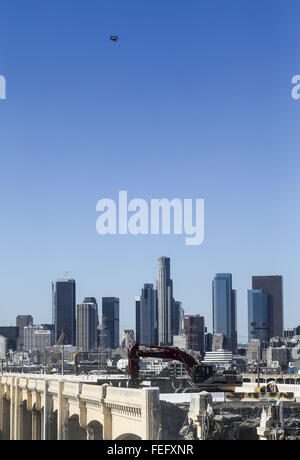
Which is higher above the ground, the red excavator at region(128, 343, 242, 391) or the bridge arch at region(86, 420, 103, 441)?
the red excavator at region(128, 343, 242, 391)

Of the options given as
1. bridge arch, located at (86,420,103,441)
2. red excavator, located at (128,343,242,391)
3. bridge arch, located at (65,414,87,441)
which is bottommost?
bridge arch, located at (65,414,87,441)

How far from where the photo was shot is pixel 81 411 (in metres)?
60.0

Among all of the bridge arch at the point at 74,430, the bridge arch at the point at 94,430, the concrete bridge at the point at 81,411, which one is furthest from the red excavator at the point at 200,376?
the bridge arch at the point at 94,430

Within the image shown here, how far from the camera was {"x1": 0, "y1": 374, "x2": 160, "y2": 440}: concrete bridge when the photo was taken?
43.2m

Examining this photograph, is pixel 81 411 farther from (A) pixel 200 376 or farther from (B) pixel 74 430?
(A) pixel 200 376

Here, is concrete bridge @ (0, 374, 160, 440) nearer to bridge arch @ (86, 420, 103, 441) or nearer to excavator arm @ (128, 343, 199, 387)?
bridge arch @ (86, 420, 103, 441)

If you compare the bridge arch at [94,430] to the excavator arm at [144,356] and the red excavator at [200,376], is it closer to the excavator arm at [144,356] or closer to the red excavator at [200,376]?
the red excavator at [200,376]

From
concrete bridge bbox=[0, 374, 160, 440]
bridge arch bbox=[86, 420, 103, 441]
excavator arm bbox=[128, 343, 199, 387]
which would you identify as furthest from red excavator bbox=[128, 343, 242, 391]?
bridge arch bbox=[86, 420, 103, 441]

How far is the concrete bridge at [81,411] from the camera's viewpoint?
142ft
